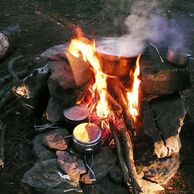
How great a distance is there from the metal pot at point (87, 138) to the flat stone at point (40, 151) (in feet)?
1.23

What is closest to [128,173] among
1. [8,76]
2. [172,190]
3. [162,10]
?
[172,190]

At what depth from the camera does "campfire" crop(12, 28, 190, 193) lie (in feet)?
16.6

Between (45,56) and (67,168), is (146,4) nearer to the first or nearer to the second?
(45,56)

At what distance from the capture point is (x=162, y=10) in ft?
31.4

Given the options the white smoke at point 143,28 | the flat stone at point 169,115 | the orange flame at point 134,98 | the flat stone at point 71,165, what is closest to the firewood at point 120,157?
the orange flame at point 134,98

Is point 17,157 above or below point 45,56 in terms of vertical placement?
below

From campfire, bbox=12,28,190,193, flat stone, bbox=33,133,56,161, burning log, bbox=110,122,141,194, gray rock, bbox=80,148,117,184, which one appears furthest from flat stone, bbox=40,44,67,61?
gray rock, bbox=80,148,117,184

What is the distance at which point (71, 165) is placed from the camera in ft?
16.1

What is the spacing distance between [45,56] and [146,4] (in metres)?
4.67

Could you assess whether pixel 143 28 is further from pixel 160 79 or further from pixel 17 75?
pixel 17 75

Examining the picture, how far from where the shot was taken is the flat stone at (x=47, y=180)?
4.66m

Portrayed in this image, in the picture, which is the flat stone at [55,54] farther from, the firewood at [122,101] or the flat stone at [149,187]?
the flat stone at [149,187]

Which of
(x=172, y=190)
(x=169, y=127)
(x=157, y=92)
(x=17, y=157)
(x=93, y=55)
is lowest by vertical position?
(x=172, y=190)

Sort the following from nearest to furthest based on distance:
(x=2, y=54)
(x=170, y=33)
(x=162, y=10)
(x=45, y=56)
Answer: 1. (x=45, y=56)
2. (x=2, y=54)
3. (x=170, y=33)
4. (x=162, y=10)
